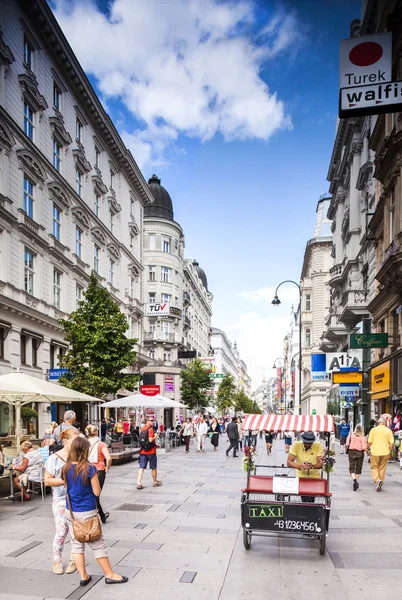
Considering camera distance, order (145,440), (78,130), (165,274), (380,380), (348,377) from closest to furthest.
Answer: (145,440)
(380,380)
(348,377)
(78,130)
(165,274)

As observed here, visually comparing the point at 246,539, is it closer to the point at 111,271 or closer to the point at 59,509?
the point at 59,509

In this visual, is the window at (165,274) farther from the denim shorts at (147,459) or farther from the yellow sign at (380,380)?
the denim shorts at (147,459)

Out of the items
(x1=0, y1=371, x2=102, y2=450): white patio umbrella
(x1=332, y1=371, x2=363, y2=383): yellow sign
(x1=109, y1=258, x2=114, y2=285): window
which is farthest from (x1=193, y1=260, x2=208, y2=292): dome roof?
(x1=0, y1=371, x2=102, y2=450): white patio umbrella

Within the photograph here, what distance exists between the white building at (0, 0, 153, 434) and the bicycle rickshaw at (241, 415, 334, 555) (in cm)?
1719

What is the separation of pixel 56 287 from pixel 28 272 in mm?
3804

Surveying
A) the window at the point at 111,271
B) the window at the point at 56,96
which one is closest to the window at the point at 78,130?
the window at the point at 56,96

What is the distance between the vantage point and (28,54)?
26609mm

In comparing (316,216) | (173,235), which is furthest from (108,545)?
(316,216)

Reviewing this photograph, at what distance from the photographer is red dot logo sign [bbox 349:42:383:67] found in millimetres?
11109

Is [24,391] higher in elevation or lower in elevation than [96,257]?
lower

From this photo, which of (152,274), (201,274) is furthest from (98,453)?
(201,274)

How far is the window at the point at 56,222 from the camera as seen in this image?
29.9 metres

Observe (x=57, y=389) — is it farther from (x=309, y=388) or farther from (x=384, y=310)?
(x=309, y=388)

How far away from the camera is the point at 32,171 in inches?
1039
